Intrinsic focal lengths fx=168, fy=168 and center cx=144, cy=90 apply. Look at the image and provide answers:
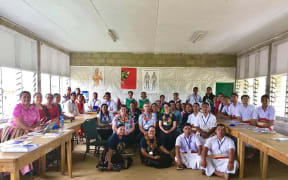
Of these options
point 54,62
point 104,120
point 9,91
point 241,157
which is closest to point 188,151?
point 241,157

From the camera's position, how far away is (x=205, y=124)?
4.15 m

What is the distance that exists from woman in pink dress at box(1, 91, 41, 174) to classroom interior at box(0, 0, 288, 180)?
2.08 feet

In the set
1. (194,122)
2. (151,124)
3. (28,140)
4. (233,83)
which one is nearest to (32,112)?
(28,140)

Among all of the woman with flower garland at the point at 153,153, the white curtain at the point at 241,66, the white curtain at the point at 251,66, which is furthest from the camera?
the white curtain at the point at 241,66

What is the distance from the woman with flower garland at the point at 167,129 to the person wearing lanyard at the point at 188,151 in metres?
0.62

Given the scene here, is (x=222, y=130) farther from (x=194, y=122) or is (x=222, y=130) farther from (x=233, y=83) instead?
(x=233, y=83)

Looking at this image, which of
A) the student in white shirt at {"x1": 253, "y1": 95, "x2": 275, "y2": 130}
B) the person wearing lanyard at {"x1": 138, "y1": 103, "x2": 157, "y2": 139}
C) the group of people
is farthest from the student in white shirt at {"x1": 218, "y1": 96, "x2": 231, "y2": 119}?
the person wearing lanyard at {"x1": 138, "y1": 103, "x2": 157, "y2": 139}

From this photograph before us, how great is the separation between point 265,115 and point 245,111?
1.46ft

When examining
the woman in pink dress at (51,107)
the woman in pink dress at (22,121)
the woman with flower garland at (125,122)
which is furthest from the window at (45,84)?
the woman with flower garland at (125,122)

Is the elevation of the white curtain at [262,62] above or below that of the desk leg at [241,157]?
above

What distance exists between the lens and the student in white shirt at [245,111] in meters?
4.46

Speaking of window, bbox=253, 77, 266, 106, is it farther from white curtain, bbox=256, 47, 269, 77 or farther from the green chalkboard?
the green chalkboard

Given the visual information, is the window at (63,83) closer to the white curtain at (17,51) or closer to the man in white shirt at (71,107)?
the white curtain at (17,51)

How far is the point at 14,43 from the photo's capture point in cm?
434
